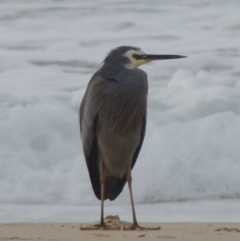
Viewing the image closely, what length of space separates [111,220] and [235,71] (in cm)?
680

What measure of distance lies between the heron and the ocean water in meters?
1.89

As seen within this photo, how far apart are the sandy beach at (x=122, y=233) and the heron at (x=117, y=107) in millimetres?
508

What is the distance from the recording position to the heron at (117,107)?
7.02 m

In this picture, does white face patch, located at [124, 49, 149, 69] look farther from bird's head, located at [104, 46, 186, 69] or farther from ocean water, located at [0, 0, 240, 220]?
ocean water, located at [0, 0, 240, 220]

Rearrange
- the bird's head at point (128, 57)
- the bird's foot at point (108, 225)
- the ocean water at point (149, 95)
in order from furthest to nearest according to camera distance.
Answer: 1. the ocean water at point (149, 95)
2. the bird's head at point (128, 57)
3. the bird's foot at point (108, 225)

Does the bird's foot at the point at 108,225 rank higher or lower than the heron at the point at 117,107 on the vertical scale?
lower

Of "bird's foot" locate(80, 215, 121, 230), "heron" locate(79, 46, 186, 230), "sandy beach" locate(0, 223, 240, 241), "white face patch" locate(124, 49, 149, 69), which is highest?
"white face patch" locate(124, 49, 149, 69)

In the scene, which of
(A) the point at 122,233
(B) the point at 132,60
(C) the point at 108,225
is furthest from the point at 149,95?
(A) the point at 122,233

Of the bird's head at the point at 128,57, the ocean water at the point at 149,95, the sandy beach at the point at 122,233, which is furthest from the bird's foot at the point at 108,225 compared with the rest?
the ocean water at the point at 149,95

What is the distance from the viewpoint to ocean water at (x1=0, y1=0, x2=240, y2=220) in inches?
372

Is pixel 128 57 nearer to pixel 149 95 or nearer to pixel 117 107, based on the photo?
pixel 117 107

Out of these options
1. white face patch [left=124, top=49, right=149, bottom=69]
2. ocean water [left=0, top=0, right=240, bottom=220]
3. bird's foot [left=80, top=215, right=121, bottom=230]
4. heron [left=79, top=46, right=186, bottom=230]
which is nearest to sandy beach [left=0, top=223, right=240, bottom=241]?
bird's foot [left=80, top=215, right=121, bottom=230]

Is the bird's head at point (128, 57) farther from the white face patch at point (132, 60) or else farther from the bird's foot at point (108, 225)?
the bird's foot at point (108, 225)

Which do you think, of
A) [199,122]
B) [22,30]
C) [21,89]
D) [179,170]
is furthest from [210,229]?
[22,30]
